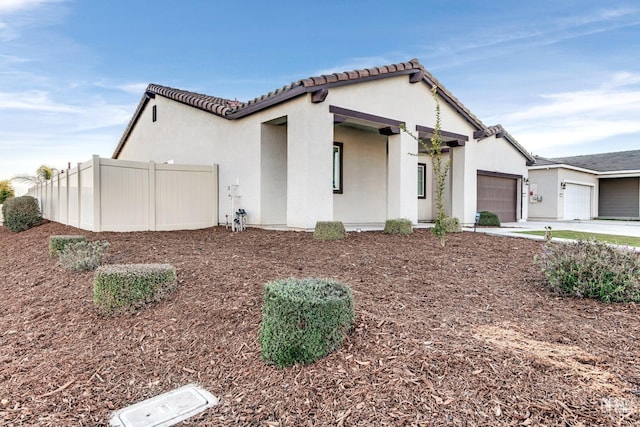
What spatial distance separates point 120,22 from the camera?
419 inches

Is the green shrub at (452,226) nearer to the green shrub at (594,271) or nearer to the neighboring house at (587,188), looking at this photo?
the green shrub at (594,271)

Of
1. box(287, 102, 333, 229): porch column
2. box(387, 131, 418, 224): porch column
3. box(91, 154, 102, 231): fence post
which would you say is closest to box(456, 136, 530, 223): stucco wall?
box(387, 131, 418, 224): porch column

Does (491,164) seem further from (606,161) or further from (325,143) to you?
(606,161)

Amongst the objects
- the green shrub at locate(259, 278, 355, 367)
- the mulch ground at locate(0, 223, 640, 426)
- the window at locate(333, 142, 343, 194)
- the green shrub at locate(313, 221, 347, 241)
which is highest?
the window at locate(333, 142, 343, 194)

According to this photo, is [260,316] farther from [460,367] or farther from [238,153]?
[238,153]

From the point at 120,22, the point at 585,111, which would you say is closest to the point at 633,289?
the point at 120,22

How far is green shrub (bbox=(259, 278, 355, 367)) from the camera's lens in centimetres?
284

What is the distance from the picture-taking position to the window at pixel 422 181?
637 inches

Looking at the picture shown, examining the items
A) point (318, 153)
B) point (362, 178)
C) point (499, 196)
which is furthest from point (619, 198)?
point (318, 153)

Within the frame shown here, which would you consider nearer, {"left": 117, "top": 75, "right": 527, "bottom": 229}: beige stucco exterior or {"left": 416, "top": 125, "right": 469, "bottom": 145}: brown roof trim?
{"left": 117, "top": 75, "right": 527, "bottom": 229}: beige stucco exterior

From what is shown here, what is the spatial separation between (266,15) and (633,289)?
10763 millimetres

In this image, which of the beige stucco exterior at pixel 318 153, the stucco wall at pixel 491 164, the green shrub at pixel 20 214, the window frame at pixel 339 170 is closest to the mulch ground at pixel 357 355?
the beige stucco exterior at pixel 318 153

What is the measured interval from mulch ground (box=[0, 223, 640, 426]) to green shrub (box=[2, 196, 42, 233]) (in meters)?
10.8

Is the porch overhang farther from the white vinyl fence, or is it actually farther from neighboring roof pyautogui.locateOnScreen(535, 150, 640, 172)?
neighboring roof pyautogui.locateOnScreen(535, 150, 640, 172)
